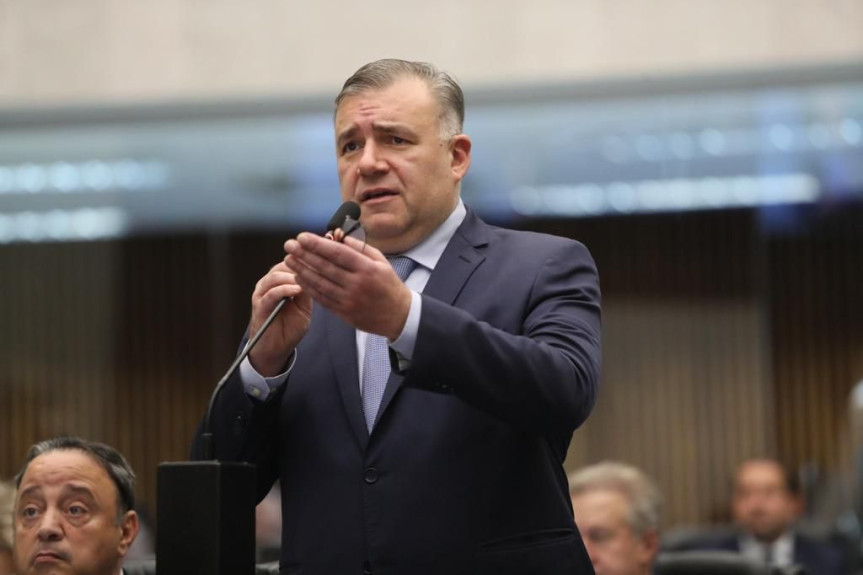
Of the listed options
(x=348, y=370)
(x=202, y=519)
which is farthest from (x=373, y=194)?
(x=202, y=519)

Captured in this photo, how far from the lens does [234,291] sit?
1177 cm

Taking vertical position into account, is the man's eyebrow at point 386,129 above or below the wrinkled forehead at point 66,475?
above

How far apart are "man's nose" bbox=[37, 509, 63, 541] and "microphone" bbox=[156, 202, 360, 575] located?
3.26ft

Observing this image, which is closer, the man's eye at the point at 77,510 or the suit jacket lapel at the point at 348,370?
the suit jacket lapel at the point at 348,370

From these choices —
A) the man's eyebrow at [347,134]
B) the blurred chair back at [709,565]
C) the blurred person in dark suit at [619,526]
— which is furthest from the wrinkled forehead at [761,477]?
the man's eyebrow at [347,134]

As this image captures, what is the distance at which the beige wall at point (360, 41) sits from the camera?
7211 millimetres

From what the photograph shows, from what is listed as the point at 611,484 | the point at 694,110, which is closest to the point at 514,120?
the point at 694,110

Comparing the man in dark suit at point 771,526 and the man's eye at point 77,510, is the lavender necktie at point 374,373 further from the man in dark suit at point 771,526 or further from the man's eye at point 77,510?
the man in dark suit at point 771,526

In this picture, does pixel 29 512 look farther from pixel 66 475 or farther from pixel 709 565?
pixel 709 565

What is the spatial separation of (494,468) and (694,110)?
6.26 m

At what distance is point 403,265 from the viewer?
2.40 m

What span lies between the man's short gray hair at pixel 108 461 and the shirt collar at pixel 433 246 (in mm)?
1014

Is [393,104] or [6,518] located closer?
[393,104]

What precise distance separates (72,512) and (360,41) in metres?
4.95
